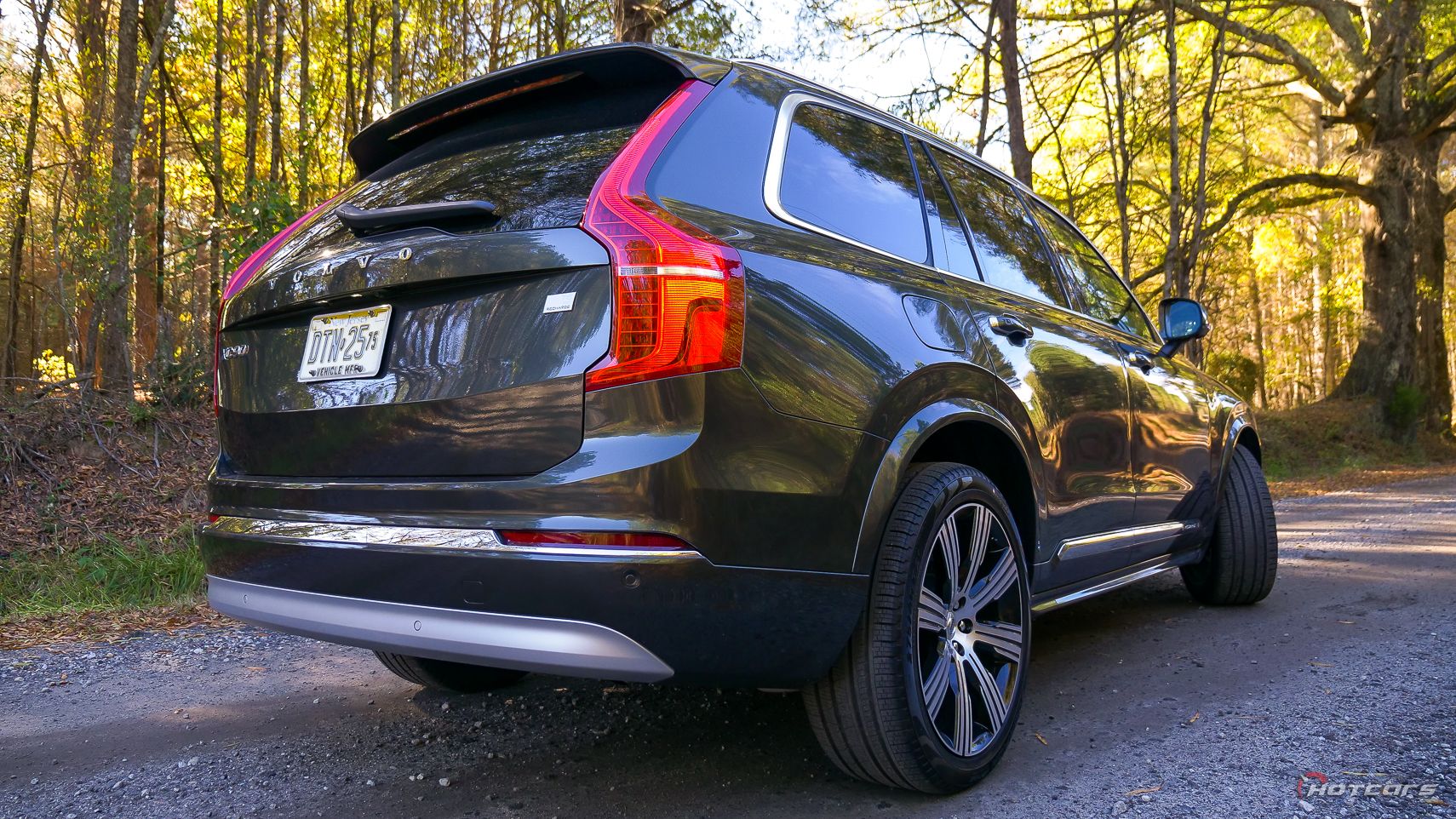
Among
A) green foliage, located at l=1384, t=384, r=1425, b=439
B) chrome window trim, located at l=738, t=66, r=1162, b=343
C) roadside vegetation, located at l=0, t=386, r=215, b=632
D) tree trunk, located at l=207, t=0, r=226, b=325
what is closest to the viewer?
chrome window trim, located at l=738, t=66, r=1162, b=343

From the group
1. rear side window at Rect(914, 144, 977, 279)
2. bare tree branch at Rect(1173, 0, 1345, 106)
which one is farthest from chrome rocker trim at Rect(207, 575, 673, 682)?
bare tree branch at Rect(1173, 0, 1345, 106)

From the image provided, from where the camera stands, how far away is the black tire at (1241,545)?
4539 millimetres

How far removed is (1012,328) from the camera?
3004 mm

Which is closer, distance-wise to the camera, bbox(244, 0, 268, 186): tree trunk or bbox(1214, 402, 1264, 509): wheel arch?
bbox(1214, 402, 1264, 509): wheel arch

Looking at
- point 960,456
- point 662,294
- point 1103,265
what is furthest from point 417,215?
point 1103,265

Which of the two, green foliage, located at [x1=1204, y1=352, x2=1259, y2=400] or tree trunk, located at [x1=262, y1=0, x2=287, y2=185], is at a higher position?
tree trunk, located at [x1=262, y1=0, x2=287, y2=185]

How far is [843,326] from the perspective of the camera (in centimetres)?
227

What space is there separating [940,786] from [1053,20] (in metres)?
14.7

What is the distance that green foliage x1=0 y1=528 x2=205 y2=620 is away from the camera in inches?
195

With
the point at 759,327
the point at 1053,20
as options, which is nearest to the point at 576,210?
the point at 759,327

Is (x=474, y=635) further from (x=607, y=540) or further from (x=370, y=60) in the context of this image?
(x=370, y=60)

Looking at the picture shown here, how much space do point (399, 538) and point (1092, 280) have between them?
3076 millimetres

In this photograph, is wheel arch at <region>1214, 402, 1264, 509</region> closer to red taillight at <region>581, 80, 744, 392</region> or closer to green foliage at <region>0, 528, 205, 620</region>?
red taillight at <region>581, 80, 744, 392</region>

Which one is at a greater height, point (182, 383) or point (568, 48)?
point (568, 48)
